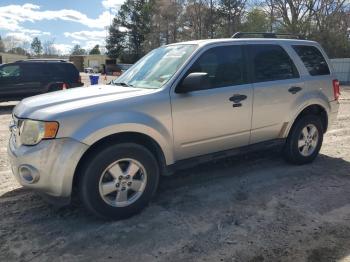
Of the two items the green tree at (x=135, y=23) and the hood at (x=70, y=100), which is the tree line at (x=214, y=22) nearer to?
Result: the green tree at (x=135, y=23)

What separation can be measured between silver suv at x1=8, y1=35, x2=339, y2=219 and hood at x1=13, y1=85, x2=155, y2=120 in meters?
0.01

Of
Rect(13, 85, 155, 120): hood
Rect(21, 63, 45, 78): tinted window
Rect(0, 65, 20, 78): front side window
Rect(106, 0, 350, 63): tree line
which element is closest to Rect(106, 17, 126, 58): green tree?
Rect(106, 0, 350, 63): tree line

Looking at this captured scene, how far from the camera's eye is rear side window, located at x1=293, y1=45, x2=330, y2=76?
572 cm

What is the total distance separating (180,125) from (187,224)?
109 centimetres

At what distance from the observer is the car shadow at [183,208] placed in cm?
371

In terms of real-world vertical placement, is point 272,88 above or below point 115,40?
below

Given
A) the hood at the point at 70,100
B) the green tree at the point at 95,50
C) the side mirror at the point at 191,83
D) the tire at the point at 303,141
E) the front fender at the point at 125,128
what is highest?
the green tree at the point at 95,50

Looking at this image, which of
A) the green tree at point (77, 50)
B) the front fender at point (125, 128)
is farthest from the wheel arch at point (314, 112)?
the green tree at point (77, 50)

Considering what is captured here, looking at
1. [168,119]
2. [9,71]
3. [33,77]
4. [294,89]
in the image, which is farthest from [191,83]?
[9,71]

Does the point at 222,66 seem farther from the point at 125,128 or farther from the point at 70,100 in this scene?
the point at 70,100

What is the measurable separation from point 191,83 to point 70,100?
1291 mm

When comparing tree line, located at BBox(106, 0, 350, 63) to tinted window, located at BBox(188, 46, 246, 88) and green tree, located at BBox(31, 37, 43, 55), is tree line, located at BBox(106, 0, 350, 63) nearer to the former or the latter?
tinted window, located at BBox(188, 46, 246, 88)

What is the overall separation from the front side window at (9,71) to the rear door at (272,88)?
11815 mm

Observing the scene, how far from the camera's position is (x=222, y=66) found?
4.83 meters
